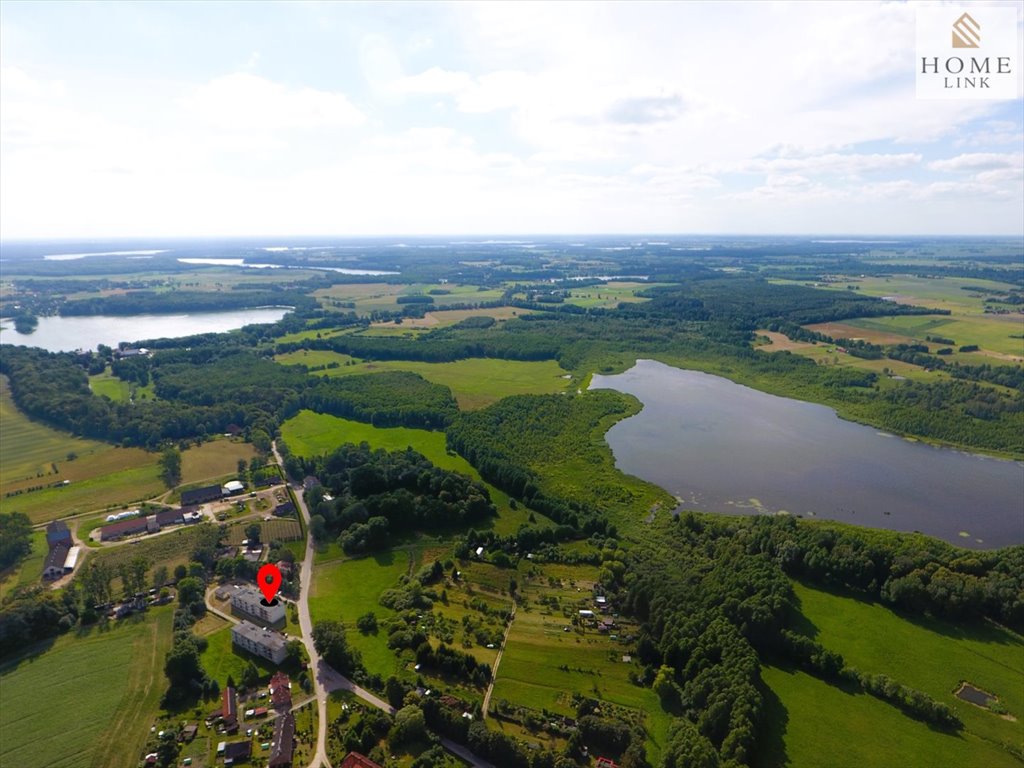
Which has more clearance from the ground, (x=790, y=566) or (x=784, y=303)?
(x=784, y=303)

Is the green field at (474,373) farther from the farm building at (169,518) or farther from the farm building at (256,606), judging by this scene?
the farm building at (256,606)

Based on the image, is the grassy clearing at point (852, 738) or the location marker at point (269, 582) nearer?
the grassy clearing at point (852, 738)

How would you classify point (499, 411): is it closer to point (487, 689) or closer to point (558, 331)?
point (487, 689)

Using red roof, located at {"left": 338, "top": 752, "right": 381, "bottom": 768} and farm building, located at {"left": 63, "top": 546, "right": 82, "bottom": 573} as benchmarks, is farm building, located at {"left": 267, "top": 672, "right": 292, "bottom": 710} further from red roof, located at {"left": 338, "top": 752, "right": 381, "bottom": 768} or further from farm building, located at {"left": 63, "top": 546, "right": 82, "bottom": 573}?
farm building, located at {"left": 63, "top": 546, "right": 82, "bottom": 573}

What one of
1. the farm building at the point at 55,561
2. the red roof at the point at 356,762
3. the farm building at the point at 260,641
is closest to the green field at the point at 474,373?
the farm building at the point at 55,561

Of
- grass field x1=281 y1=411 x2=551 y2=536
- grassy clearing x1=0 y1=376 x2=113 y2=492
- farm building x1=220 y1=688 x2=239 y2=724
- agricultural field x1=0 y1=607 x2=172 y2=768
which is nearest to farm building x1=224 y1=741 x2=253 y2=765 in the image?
farm building x1=220 y1=688 x2=239 y2=724

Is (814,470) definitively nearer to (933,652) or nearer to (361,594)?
(933,652)

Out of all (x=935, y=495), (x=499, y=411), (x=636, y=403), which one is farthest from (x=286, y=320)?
(x=935, y=495)
